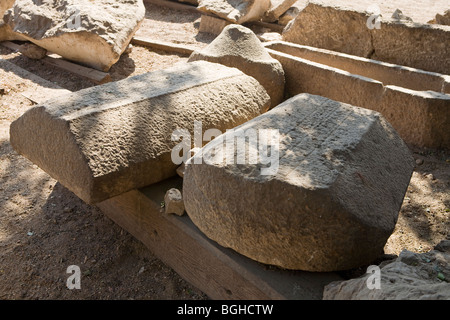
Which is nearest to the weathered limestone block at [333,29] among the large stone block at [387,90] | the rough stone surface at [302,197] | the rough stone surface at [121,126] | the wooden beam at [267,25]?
the large stone block at [387,90]

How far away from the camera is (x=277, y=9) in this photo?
6.48 m

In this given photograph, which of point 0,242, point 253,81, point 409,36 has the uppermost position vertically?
point 409,36

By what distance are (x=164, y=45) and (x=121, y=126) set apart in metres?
3.53

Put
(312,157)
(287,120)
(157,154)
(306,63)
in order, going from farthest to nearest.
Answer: (306,63), (157,154), (287,120), (312,157)

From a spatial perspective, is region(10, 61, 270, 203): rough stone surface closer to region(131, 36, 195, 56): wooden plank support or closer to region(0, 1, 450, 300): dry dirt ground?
region(0, 1, 450, 300): dry dirt ground

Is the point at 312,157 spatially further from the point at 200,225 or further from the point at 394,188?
the point at 200,225

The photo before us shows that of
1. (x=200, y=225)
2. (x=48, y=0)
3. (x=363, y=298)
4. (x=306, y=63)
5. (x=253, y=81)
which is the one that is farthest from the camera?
(x=48, y=0)

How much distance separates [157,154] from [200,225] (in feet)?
1.88

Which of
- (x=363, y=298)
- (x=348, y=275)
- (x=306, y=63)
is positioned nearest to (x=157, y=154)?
(x=348, y=275)

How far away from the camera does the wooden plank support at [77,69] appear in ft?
15.6

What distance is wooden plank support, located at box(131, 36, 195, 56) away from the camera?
218 inches

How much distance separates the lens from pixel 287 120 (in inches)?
88.3

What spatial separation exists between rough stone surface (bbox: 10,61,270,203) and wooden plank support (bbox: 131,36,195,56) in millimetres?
2684

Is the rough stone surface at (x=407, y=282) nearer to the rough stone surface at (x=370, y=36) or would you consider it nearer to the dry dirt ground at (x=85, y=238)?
the dry dirt ground at (x=85, y=238)
